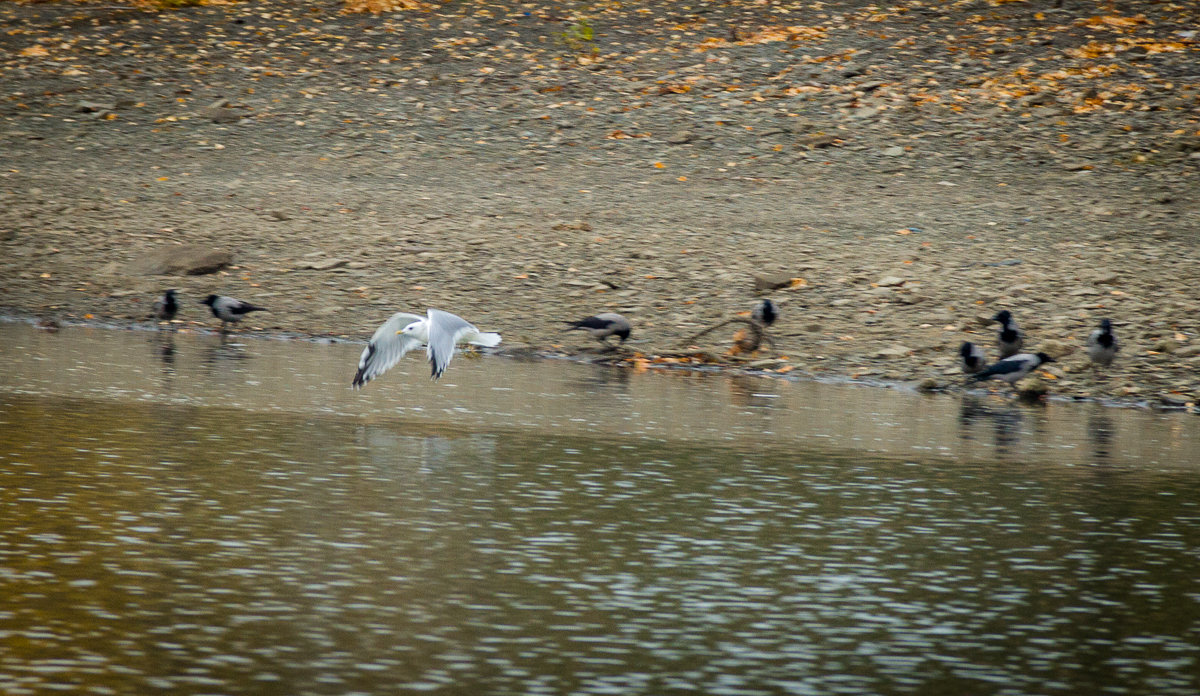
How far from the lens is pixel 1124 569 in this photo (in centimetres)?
847

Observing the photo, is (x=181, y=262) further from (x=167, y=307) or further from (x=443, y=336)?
(x=443, y=336)

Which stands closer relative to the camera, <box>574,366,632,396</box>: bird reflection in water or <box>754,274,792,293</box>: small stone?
<box>574,366,632,396</box>: bird reflection in water

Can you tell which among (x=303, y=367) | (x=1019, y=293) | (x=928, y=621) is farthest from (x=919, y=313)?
(x=928, y=621)

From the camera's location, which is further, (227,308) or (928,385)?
(227,308)

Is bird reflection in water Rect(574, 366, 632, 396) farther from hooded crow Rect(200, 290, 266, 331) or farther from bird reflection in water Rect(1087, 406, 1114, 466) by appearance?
hooded crow Rect(200, 290, 266, 331)

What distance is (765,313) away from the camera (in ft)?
58.3

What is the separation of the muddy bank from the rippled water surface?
4.16 m

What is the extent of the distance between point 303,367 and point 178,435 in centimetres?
443

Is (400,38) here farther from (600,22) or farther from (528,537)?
(528,537)

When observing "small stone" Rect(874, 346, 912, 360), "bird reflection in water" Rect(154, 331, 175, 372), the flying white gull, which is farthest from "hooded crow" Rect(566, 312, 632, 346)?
the flying white gull

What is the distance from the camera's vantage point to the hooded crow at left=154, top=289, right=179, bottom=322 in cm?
1864

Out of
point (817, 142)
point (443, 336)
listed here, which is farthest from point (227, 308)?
point (817, 142)

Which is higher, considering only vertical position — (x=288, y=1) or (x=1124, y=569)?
(x=288, y=1)

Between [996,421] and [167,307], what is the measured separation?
950 cm
